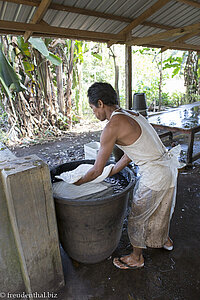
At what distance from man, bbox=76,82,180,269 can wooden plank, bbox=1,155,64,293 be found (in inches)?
14.7

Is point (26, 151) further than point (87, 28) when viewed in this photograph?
Yes

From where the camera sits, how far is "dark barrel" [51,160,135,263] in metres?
1.60

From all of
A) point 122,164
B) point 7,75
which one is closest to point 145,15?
point 122,164

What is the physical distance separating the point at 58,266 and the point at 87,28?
388 centimetres

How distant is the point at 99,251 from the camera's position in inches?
74.5

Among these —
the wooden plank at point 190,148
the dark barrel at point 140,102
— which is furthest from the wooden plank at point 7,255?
the wooden plank at point 190,148

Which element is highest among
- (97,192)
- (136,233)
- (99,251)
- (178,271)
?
(97,192)

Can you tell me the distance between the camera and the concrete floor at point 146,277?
171cm

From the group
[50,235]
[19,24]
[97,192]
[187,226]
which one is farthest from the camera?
[19,24]

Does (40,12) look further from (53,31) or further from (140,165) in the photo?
(140,165)

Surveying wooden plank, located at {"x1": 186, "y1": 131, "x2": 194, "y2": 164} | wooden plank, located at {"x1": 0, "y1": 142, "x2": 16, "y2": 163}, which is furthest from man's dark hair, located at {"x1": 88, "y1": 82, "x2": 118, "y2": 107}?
wooden plank, located at {"x1": 186, "y1": 131, "x2": 194, "y2": 164}

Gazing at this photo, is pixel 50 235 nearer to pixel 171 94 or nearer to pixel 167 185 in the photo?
pixel 167 185

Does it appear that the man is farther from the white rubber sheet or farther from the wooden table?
the wooden table

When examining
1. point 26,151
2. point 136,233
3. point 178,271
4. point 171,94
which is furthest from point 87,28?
point 171,94
